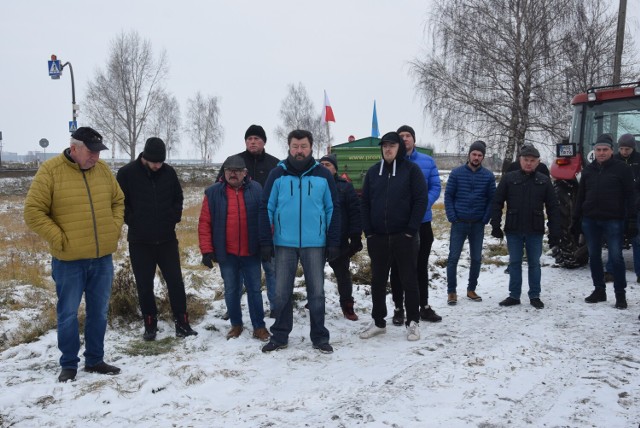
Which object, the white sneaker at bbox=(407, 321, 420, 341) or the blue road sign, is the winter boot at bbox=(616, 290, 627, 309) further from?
the blue road sign

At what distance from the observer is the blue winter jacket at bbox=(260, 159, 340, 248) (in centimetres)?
432

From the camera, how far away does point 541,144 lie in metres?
16.5

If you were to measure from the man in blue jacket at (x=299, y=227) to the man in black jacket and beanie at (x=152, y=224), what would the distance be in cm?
95

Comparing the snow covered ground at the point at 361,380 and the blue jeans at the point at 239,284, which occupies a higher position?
the blue jeans at the point at 239,284

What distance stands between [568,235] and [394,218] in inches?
164

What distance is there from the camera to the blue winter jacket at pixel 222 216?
464cm

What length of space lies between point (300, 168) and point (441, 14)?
15.8 m

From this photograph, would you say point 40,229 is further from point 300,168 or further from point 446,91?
point 446,91

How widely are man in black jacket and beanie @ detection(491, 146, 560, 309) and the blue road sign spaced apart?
661 inches

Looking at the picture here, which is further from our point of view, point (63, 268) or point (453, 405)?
point (63, 268)

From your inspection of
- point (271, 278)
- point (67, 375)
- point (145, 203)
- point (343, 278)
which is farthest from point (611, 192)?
point (67, 375)

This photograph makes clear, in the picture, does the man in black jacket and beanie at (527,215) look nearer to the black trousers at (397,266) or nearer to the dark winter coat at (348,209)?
the black trousers at (397,266)

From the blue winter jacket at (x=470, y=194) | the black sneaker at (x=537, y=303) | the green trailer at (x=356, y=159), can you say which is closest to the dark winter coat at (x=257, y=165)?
the blue winter jacket at (x=470, y=194)

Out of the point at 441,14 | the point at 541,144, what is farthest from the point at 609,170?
the point at 441,14
